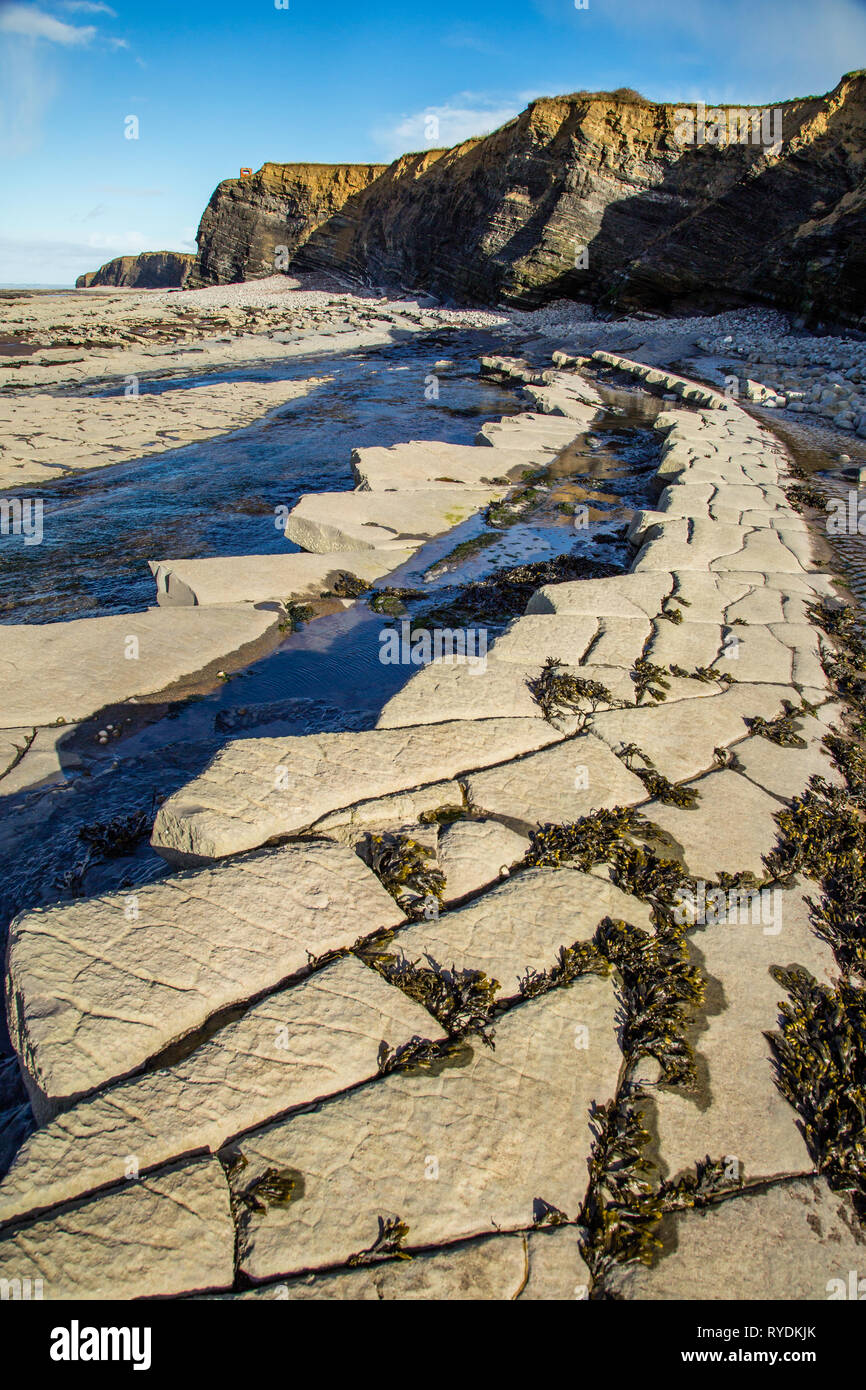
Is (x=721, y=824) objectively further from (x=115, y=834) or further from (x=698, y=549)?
(x=698, y=549)

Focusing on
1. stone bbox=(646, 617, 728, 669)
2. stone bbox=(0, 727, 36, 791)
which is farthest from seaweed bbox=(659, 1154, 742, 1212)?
stone bbox=(0, 727, 36, 791)

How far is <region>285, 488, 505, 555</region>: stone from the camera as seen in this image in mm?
6418

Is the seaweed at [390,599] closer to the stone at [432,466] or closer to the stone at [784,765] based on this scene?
the stone at [432,466]

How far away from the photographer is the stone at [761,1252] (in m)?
1.57

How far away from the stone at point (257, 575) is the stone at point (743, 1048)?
4097 millimetres

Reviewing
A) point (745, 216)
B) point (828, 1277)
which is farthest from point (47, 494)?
point (745, 216)

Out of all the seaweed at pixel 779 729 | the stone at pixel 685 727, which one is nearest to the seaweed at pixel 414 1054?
the stone at pixel 685 727

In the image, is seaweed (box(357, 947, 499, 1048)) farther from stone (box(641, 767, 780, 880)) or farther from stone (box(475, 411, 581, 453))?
stone (box(475, 411, 581, 453))

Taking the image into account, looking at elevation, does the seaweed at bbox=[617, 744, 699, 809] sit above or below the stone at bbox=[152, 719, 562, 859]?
below

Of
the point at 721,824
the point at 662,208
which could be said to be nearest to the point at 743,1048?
the point at 721,824

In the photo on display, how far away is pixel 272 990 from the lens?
1.99 metres

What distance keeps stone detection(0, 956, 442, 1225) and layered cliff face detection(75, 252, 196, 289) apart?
72527mm

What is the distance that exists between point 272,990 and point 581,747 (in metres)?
1.80
